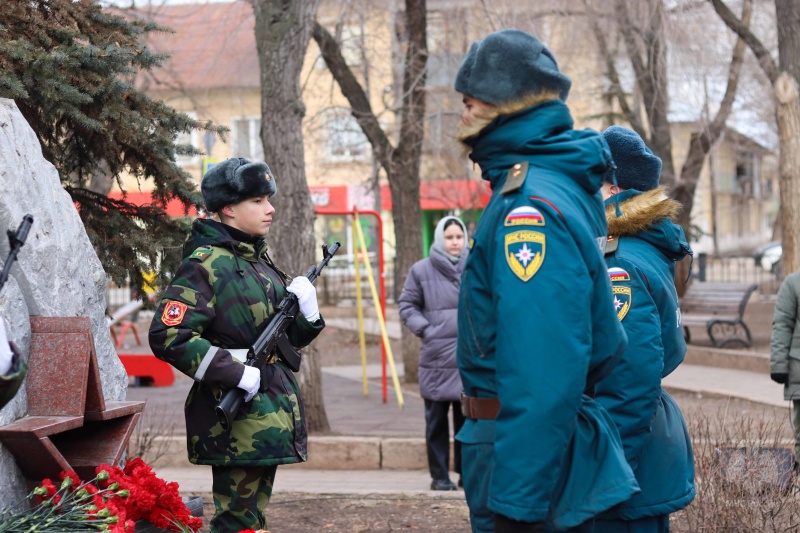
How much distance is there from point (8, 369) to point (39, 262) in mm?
1505

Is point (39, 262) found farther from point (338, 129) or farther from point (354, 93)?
point (338, 129)

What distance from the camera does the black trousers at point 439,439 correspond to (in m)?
7.33

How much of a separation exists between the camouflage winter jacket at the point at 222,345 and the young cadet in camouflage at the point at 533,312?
4.68 feet

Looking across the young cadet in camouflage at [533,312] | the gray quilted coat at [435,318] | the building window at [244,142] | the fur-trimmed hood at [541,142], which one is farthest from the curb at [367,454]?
the building window at [244,142]

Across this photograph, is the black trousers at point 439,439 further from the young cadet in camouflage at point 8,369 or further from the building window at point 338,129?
the building window at point 338,129

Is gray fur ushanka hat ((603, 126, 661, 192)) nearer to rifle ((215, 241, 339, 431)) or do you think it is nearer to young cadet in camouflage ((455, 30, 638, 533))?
young cadet in camouflage ((455, 30, 638, 533))

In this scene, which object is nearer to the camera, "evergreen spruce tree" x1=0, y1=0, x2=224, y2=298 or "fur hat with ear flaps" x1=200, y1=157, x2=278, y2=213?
"fur hat with ear flaps" x1=200, y1=157, x2=278, y2=213

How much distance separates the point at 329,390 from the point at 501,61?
10188mm

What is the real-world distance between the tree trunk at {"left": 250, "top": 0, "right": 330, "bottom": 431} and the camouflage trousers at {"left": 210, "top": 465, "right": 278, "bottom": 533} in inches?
179

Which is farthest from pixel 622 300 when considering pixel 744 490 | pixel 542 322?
pixel 744 490

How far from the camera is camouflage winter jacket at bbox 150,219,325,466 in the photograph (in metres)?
4.00

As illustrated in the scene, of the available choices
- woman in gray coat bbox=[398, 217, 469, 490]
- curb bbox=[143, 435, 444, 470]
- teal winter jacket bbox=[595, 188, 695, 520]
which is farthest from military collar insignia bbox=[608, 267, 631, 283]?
curb bbox=[143, 435, 444, 470]

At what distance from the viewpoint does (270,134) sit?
876 centimetres

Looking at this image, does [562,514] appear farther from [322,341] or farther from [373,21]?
[322,341]
